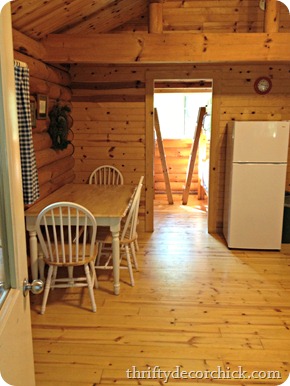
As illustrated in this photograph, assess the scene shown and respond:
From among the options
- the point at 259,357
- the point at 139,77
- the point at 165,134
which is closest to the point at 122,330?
the point at 259,357

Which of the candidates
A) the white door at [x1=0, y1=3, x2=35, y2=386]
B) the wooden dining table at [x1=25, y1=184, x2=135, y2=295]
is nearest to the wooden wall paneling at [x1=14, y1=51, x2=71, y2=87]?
the wooden dining table at [x1=25, y1=184, x2=135, y2=295]

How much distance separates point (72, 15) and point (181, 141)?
4163 millimetres

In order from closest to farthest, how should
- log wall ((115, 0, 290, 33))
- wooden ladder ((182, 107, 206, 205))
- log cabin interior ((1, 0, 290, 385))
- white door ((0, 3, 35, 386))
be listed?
white door ((0, 3, 35, 386)) → log cabin interior ((1, 0, 290, 385)) → log wall ((115, 0, 290, 33)) → wooden ladder ((182, 107, 206, 205))

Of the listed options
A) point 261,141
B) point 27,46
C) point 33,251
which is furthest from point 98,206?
point 261,141

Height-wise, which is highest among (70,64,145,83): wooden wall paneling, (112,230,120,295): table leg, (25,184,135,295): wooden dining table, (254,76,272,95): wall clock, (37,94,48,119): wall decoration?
(70,64,145,83): wooden wall paneling

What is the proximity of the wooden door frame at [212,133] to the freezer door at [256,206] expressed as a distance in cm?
62

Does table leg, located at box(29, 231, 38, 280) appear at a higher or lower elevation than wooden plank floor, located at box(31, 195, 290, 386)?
higher

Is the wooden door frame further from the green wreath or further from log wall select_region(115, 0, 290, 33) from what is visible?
the green wreath

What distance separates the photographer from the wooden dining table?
2969 mm

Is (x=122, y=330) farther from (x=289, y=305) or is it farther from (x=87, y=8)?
(x=87, y=8)

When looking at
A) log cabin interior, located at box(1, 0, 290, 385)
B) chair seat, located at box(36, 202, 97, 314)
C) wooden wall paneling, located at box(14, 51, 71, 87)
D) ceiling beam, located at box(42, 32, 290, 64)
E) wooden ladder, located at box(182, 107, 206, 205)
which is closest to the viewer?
log cabin interior, located at box(1, 0, 290, 385)

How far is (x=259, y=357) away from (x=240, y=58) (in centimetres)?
277

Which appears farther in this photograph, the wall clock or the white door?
the wall clock

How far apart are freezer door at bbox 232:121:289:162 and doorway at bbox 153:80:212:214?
86.3 inches
